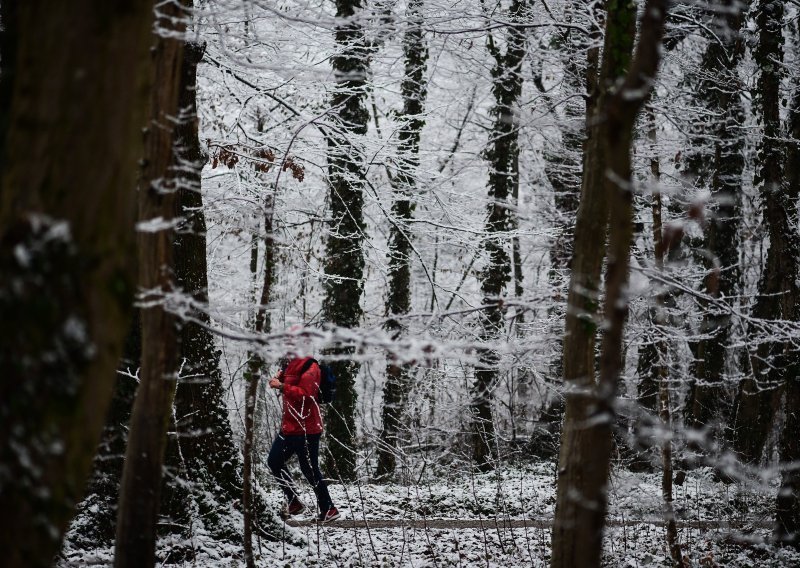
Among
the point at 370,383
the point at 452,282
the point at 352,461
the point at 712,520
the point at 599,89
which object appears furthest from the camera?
the point at 370,383

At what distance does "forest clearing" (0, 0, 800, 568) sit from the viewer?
6.07 feet

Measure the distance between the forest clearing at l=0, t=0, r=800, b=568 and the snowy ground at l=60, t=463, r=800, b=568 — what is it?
0.04 m

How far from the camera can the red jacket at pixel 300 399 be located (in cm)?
599

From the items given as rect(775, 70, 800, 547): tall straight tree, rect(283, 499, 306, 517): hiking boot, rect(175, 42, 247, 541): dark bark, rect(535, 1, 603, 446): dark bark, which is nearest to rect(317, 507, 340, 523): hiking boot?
rect(283, 499, 306, 517): hiking boot

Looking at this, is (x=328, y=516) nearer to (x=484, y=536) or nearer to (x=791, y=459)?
(x=484, y=536)

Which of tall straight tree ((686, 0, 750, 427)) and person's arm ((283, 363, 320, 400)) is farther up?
tall straight tree ((686, 0, 750, 427))

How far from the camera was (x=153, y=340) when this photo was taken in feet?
10.4

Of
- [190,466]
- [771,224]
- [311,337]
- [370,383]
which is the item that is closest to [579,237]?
[311,337]

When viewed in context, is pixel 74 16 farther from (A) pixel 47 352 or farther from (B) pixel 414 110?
(B) pixel 414 110

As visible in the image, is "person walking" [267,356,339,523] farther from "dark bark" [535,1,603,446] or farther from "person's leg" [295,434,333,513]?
"dark bark" [535,1,603,446]

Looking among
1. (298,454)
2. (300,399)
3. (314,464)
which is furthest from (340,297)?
(314,464)

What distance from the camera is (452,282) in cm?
1791

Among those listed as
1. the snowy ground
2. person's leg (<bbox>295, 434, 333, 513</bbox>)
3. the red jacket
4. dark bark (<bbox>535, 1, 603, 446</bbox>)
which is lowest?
the snowy ground

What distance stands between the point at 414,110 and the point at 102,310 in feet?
31.6
